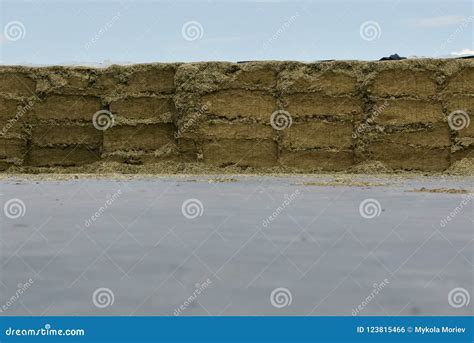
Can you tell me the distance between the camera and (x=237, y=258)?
4.65 metres

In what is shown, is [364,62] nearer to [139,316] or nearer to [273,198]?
[273,198]

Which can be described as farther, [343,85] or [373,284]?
[343,85]

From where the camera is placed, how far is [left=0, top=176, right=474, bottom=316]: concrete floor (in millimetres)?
3568

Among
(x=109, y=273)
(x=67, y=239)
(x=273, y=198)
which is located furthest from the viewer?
(x=273, y=198)

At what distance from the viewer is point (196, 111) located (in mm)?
17062

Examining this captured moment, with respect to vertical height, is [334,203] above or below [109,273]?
above

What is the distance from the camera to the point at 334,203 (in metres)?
8.19

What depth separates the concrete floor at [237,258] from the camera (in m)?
3.57

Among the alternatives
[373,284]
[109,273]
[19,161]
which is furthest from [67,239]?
[19,161]

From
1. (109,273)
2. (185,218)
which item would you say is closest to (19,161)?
(185,218)

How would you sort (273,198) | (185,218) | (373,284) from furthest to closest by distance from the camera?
1. (273,198)
2. (185,218)
3. (373,284)

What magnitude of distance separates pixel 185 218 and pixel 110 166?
34.5ft

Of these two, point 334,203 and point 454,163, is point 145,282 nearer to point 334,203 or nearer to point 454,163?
point 334,203

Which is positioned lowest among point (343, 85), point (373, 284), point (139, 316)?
point (139, 316)
